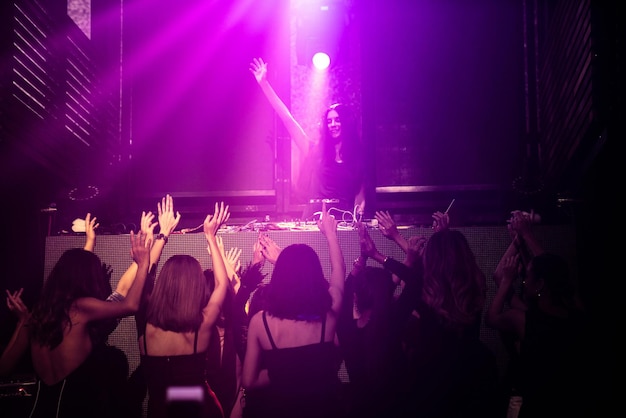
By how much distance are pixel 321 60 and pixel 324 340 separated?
4540 millimetres

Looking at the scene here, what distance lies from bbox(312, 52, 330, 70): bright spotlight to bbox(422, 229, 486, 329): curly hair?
3.70 metres

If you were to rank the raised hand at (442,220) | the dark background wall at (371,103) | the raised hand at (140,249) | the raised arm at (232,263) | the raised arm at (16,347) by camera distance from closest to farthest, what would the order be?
1. the raised arm at (16,347)
2. the raised hand at (140,249)
3. the raised arm at (232,263)
4. the raised hand at (442,220)
5. the dark background wall at (371,103)

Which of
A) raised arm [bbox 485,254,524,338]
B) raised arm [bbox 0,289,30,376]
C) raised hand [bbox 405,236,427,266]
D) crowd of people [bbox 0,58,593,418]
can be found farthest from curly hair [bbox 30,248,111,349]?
raised arm [bbox 485,254,524,338]

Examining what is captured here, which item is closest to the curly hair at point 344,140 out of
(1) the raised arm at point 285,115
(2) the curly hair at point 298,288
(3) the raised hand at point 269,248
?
(1) the raised arm at point 285,115

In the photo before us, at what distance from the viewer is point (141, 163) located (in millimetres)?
6426

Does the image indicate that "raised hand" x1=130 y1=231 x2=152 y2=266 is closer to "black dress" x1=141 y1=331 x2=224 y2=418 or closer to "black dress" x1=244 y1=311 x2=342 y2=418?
"black dress" x1=141 y1=331 x2=224 y2=418

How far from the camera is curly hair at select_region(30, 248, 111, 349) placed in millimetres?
3234

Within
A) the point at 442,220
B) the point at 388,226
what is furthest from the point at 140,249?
the point at 442,220

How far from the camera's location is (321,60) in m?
6.59

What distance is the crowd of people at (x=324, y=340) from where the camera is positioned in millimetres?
2961

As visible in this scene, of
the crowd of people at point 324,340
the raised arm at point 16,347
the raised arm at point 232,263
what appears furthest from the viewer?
the raised arm at point 232,263

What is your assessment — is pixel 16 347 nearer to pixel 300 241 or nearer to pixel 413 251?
pixel 300 241

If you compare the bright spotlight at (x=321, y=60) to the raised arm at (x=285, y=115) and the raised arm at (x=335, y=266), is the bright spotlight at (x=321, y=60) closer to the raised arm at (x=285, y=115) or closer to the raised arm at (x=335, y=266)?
the raised arm at (x=285, y=115)

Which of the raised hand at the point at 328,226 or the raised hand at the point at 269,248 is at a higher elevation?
the raised hand at the point at 328,226
